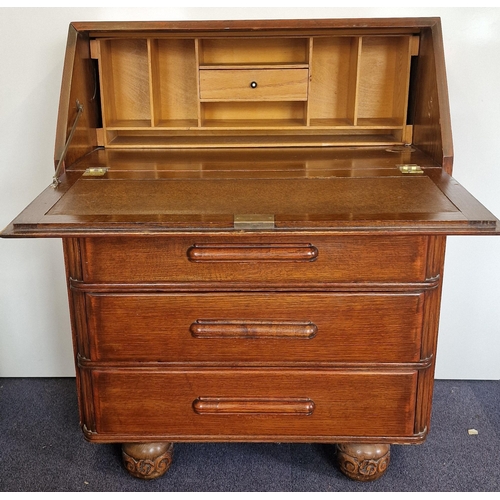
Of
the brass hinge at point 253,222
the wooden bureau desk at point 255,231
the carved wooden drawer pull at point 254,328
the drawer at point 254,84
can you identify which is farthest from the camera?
the drawer at point 254,84

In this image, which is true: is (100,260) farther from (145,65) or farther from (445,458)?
(445,458)

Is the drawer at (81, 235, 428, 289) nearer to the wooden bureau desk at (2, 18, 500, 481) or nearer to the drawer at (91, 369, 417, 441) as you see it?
the wooden bureau desk at (2, 18, 500, 481)

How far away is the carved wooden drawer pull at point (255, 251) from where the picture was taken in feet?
4.93

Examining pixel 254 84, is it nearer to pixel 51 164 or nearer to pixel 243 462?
pixel 51 164

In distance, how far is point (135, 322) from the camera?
1.61 metres

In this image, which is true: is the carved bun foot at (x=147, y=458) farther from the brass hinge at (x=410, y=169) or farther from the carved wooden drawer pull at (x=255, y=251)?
the brass hinge at (x=410, y=169)

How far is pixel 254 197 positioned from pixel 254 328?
0.36m

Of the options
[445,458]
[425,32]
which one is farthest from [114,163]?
[445,458]

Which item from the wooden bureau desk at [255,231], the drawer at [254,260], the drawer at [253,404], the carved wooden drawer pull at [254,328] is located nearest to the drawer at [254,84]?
the wooden bureau desk at [255,231]

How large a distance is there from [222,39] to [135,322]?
1076 millimetres

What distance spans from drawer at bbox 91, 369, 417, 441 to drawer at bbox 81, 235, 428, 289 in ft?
0.97

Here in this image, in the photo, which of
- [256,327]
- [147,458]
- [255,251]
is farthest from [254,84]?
[147,458]

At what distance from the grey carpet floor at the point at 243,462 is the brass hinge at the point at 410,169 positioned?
1.01m

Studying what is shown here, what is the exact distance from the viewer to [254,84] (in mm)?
2029
